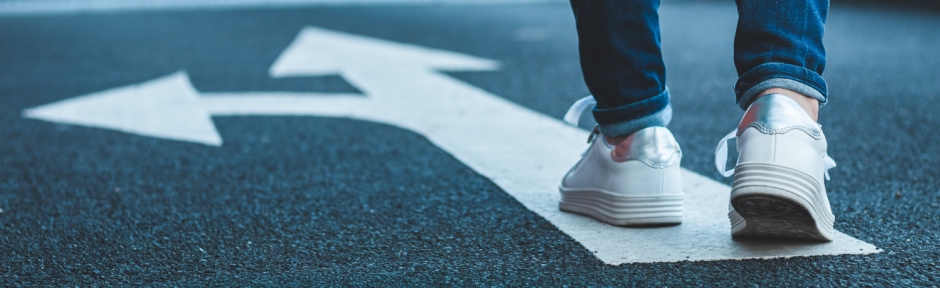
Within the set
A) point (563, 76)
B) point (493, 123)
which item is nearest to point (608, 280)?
point (493, 123)

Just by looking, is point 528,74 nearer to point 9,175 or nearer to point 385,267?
point 9,175

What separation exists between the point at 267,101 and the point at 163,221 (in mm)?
1326

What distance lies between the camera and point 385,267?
1.23 meters

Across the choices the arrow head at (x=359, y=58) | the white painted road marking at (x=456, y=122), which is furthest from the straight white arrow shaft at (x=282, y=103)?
the arrow head at (x=359, y=58)

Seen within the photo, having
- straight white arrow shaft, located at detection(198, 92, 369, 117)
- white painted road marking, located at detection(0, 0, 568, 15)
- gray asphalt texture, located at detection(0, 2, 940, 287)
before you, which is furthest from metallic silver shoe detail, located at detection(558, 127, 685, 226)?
white painted road marking, located at detection(0, 0, 568, 15)

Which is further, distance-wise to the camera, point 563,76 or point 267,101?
point 563,76

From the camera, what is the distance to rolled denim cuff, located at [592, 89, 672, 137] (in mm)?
1382

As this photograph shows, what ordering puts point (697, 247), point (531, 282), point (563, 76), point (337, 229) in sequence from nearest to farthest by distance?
point (531, 282), point (697, 247), point (337, 229), point (563, 76)

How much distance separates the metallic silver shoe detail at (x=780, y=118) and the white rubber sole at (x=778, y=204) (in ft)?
0.17

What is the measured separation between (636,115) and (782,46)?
9.4 inches

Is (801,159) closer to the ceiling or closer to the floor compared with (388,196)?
closer to the ceiling

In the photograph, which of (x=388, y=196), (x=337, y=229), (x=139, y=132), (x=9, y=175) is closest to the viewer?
(x=337, y=229)

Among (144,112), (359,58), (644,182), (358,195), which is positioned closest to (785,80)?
(644,182)

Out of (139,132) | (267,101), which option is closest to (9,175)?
(139,132)
